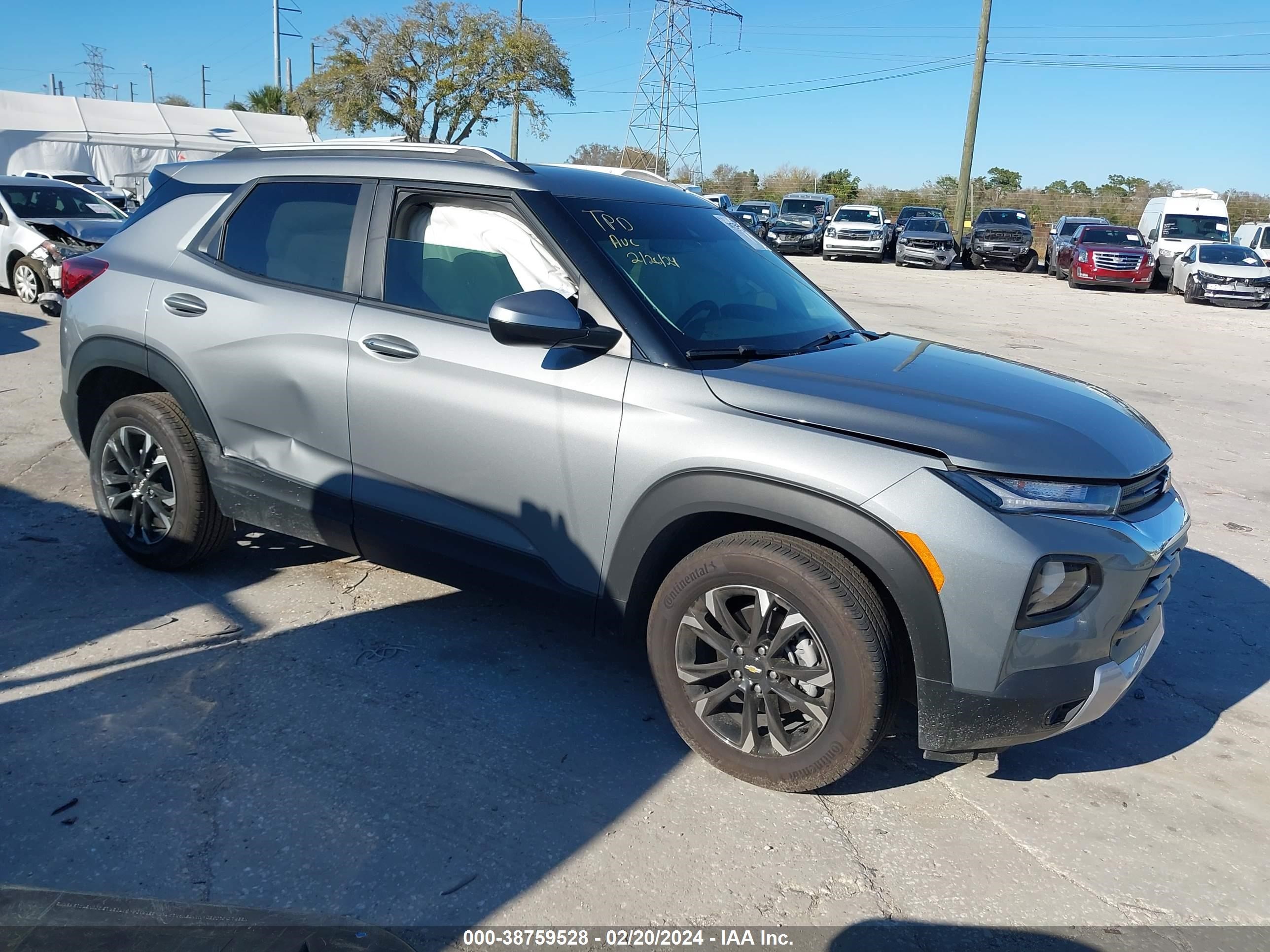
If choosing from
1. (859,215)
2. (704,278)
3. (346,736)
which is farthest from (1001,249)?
(346,736)

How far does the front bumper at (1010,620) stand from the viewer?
2723 millimetres

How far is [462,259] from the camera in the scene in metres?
3.71

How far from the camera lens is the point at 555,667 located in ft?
12.9

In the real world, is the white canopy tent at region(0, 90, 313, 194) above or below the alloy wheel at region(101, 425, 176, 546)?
above

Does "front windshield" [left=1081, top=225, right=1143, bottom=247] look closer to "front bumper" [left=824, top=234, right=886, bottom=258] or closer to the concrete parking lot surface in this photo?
"front bumper" [left=824, top=234, right=886, bottom=258]

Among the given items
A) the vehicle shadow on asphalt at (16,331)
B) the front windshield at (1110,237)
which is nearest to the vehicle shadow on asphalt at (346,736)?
the vehicle shadow on asphalt at (16,331)

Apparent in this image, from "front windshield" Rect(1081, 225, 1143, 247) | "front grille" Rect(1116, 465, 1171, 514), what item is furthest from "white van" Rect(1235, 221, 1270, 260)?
"front grille" Rect(1116, 465, 1171, 514)

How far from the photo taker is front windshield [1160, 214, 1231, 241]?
26.0m

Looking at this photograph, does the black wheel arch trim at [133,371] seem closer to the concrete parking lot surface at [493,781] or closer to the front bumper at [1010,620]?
the concrete parking lot surface at [493,781]

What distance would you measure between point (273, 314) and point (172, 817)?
1950 millimetres

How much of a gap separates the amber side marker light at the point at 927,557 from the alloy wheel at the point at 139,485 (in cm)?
317

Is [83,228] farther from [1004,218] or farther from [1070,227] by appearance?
[1004,218]

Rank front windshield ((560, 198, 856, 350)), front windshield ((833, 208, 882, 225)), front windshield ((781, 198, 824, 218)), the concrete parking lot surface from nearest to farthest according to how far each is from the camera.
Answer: the concrete parking lot surface < front windshield ((560, 198, 856, 350)) < front windshield ((833, 208, 882, 225)) < front windshield ((781, 198, 824, 218))

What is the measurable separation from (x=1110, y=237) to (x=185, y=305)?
26068mm
